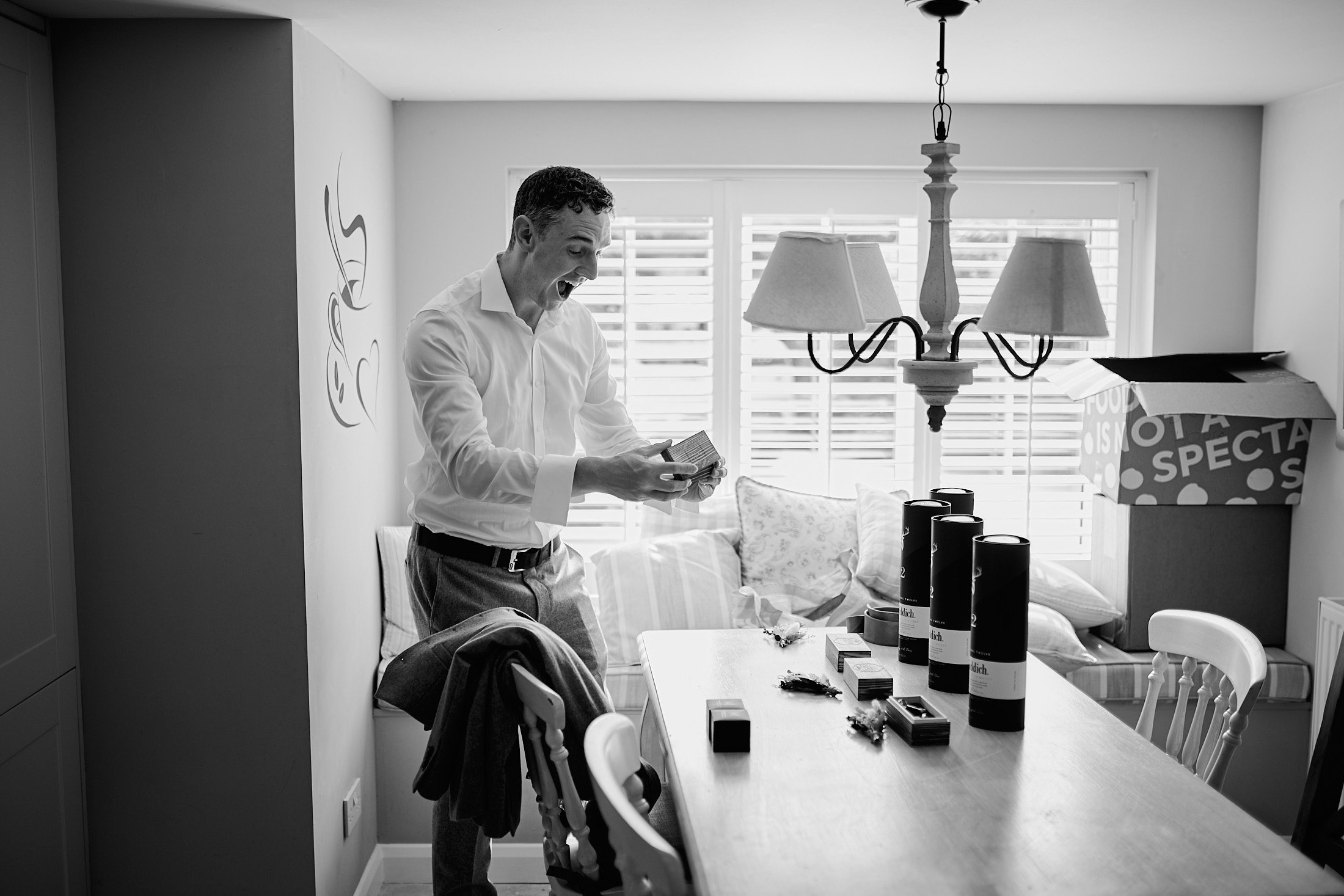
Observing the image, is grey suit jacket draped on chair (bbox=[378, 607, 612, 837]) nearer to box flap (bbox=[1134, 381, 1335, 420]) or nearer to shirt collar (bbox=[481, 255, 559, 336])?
shirt collar (bbox=[481, 255, 559, 336])

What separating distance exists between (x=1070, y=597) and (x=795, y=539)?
892 millimetres

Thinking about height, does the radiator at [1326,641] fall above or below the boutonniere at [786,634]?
below

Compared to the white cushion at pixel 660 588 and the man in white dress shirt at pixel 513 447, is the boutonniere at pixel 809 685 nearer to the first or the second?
the man in white dress shirt at pixel 513 447

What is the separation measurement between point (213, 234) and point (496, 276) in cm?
72

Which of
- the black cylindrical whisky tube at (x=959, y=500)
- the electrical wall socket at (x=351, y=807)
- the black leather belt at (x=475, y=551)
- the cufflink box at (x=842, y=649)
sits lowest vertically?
the electrical wall socket at (x=351, y=807)

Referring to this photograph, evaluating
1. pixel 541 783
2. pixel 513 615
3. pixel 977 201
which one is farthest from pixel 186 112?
pixel 977 201

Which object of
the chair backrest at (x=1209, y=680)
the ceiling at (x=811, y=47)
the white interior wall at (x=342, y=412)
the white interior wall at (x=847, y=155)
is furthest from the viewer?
the white interior wall at (x=847, y=155)

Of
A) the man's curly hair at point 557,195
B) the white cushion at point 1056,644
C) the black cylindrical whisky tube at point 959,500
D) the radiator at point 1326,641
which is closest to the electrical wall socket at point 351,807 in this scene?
the man's curly hair at point 557,195

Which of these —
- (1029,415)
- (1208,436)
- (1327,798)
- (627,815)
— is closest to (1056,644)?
(1208,436)

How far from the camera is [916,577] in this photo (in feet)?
6.98

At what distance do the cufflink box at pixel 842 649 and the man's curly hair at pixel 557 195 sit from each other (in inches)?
43.2

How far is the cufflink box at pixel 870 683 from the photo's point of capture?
2.03 meters

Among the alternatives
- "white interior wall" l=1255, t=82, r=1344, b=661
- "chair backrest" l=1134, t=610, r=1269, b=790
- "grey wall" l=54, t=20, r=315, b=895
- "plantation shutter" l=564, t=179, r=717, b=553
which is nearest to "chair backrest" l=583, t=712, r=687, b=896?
"chair backrest" l=1134, t=610, r=1269, b=790

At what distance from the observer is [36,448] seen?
7.99ft
